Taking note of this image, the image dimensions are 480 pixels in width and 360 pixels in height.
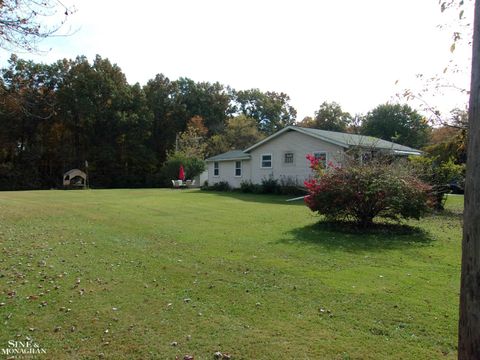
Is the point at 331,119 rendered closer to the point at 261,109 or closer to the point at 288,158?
the point at 261,109

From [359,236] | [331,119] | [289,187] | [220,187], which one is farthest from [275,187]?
[331,119]

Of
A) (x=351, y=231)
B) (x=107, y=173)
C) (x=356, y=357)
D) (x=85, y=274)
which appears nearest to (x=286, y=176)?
(x=351, y=231)

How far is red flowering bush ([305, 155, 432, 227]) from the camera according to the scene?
32.9 ft

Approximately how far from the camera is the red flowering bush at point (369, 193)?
1003 cm

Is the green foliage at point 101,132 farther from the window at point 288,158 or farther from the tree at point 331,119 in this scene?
the window at point 288,158

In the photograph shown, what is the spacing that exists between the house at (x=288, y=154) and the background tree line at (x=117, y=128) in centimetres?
911

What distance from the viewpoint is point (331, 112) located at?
188 feet

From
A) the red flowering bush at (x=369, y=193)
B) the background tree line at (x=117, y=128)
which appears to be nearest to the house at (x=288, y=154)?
the background tree line at (x=117, y=128)

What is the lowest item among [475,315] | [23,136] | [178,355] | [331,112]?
[178,355]

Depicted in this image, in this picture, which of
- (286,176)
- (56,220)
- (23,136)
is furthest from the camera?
(23,136)

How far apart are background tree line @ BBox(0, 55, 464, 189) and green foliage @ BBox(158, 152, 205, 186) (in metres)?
0.14

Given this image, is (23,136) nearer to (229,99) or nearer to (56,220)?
(229,99)

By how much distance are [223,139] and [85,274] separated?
1669 inches

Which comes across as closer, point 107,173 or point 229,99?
point 107,173
